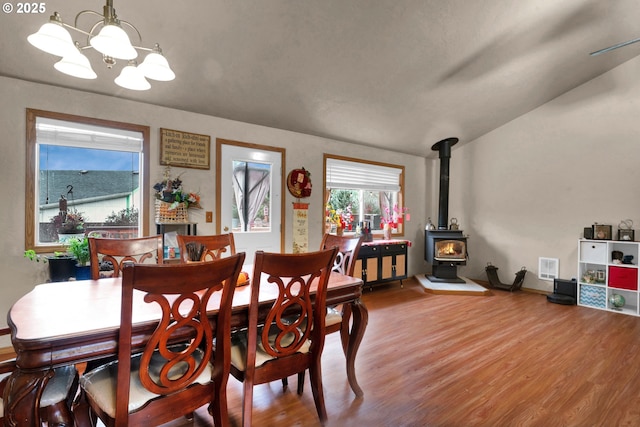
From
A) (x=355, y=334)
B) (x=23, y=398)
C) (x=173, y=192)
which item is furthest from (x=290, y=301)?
(x=173, y=192)

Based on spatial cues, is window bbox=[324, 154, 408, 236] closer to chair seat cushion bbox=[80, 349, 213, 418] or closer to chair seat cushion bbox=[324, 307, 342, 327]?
chair seat cushion bbox=[324, 307, 342, 327]

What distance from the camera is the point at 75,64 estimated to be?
1527 millimetres

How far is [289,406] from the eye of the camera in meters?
1.92

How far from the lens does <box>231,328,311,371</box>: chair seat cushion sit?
5.01ft

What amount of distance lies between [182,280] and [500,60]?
399cm

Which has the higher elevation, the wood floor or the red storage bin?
the red storage bin

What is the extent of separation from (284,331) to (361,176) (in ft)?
12.1

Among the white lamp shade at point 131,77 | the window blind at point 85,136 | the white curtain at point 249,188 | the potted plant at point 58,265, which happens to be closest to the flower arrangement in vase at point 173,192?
the window blind at point 85,136

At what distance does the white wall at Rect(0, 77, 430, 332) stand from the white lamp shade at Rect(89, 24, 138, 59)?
1.73 metres

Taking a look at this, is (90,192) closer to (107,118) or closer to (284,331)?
(107,118)

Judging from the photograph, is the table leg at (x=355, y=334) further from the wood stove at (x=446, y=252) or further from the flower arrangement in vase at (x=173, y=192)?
the wood stove at (x=446, y=252)

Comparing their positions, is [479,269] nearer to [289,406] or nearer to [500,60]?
[500,60]

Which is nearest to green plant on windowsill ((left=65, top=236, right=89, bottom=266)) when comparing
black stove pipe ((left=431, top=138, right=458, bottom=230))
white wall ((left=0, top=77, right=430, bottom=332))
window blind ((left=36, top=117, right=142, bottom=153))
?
white wall ((left=0, top=77, right=430, bottom=332))

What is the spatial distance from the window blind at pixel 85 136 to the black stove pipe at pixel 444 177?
4428 millimetres
